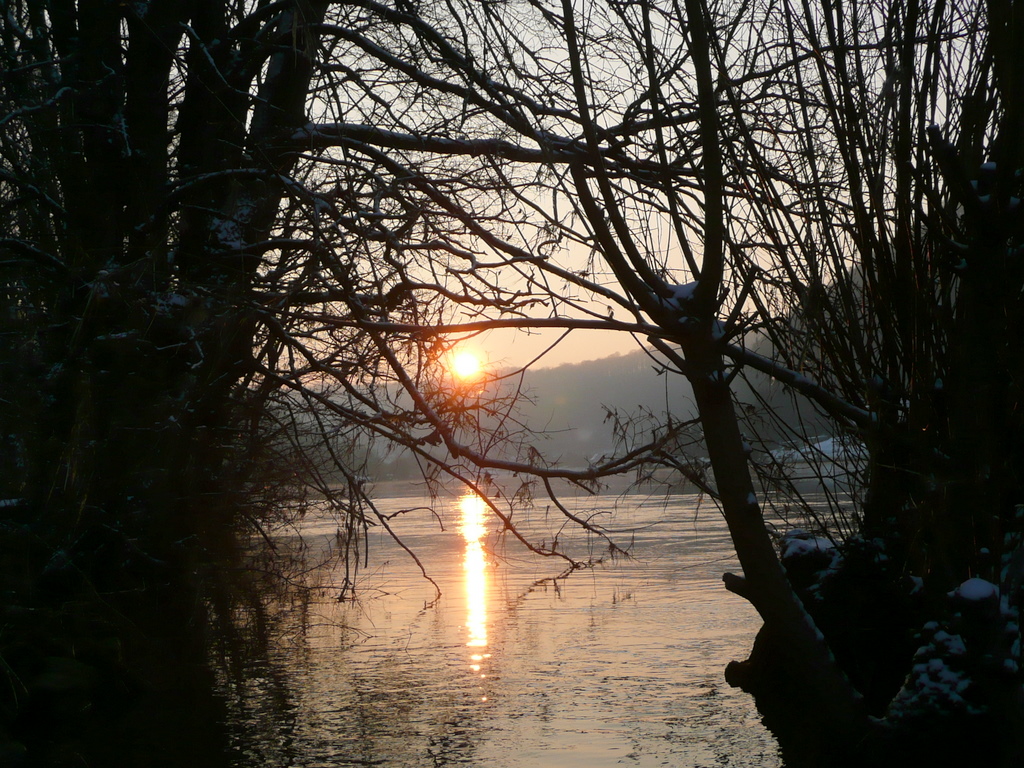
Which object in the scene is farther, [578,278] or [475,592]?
[475,592]

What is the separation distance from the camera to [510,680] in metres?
8.39

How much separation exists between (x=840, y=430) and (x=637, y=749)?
2.59 m

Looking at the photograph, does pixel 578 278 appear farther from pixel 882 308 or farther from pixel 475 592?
pixel 475 592

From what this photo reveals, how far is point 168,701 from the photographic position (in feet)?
25.8

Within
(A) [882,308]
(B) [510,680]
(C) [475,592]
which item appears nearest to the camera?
(A) [882,308]

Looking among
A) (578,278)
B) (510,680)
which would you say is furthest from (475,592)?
(578,278)

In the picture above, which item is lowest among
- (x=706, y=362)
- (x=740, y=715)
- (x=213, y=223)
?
(x=740, y=715)

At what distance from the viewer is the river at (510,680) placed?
20.8 feet

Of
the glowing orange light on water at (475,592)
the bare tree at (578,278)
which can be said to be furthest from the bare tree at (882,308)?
the glowing orange light on water at (475,592)

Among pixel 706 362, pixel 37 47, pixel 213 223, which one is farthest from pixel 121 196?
pixel 706 362

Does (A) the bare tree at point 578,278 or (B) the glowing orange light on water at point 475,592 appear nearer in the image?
(A) the bare tree at point 578,278

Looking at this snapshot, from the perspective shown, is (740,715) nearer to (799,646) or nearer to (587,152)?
(799,646)

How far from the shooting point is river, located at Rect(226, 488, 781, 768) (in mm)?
6352

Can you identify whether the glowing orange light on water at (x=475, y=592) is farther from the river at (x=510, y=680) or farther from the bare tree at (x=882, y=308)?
the bare tree at (x=882, y=308)
